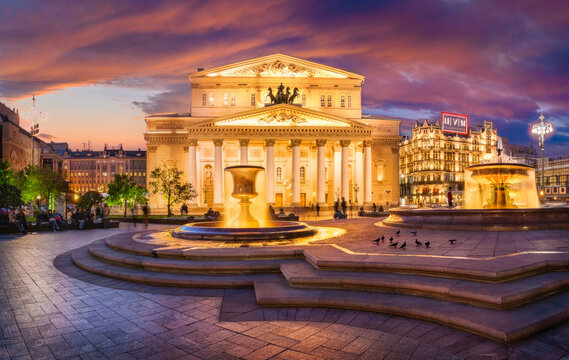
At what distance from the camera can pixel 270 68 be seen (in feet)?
174

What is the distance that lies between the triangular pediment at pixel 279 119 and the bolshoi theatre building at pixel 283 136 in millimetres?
Result: 123

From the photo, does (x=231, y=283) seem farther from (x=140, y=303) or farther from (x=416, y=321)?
(x=416, y=321)

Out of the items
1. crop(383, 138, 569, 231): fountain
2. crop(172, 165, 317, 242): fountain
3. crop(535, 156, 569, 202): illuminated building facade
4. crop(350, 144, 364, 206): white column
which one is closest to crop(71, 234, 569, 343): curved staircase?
crop(172, 165, 317, 242): fountain

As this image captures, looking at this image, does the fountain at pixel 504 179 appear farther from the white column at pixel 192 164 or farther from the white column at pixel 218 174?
the white column at pixel 192 164

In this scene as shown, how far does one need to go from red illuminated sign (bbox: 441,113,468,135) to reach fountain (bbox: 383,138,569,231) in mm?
27554

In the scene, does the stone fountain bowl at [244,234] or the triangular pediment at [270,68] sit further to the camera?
the triangular pediment at [270,68]

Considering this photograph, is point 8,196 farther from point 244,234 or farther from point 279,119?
point 279,119

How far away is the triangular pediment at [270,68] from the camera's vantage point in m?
52.6

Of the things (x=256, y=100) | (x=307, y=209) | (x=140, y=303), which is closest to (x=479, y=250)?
(x=140, y=303)

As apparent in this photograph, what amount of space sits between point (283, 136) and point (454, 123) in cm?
2281

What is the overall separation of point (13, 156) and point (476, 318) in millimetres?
77805

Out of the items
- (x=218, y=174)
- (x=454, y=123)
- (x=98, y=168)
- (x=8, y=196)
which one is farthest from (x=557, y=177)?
(x=98, y=168)

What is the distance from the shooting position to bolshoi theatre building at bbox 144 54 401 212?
44.6m

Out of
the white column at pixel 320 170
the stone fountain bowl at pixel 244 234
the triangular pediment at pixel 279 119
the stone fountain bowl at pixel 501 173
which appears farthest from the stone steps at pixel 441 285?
the triangular pediment at pixel 279 119
